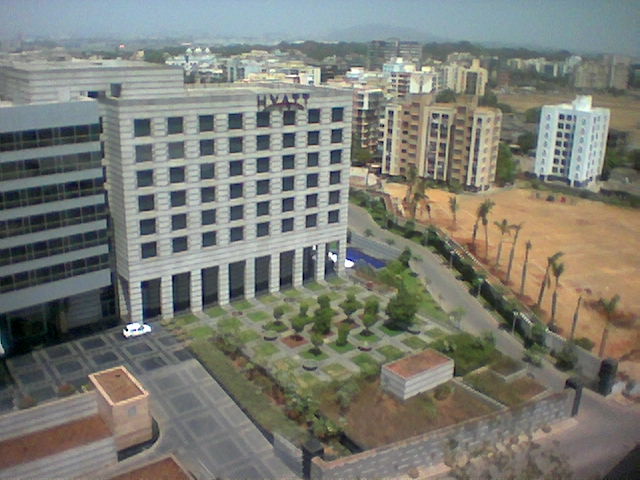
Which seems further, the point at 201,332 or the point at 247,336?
the point at 201,332

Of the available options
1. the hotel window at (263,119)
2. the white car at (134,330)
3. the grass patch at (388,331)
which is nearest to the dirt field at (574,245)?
the grass patch at (388,331)

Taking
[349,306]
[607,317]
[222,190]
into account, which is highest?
[222,190]

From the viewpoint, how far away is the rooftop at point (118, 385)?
40.2 ft

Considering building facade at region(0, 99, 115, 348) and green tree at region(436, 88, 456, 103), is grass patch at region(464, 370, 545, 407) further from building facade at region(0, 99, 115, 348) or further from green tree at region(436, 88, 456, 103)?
green tree at region(436, 88, 456, 103)

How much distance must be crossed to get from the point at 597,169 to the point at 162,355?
28355 mm

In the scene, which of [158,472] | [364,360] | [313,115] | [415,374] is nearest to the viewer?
[158,472]

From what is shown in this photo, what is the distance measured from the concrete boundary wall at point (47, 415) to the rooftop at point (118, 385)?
353 mm

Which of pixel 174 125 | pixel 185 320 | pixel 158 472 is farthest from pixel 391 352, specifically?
pixel 174 125

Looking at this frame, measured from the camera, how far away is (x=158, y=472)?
1023 cm

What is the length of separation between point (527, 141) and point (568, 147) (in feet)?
9.95

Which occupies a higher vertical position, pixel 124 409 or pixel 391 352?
pixel 124 409

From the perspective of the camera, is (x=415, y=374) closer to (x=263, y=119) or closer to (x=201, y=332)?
(x=201, y=332)

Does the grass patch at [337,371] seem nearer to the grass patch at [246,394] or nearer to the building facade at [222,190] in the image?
the grass patch at [246,394]

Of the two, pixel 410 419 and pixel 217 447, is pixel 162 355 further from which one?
pixel 410 419
